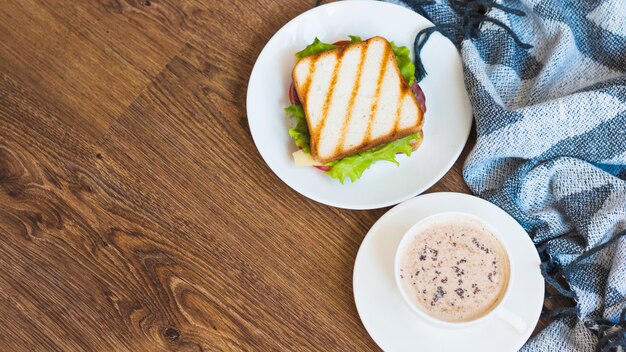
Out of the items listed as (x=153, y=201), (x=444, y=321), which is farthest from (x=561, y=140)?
(x=153, y=201)

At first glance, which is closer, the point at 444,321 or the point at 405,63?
the point at 444,321

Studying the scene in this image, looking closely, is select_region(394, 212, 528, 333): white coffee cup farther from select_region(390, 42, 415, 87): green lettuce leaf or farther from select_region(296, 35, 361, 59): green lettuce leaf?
select_region(296, 35, 361, 59): green lettuce leaf

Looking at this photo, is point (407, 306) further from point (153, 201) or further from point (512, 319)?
point (153, 201)

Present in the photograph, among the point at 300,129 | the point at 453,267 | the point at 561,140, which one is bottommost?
the point at 453,267

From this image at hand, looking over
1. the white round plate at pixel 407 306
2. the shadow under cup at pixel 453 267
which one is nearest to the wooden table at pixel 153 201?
the white round plate at pixel 407 306

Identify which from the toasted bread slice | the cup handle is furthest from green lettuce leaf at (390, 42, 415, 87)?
the cup handle

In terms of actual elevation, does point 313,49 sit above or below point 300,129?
above

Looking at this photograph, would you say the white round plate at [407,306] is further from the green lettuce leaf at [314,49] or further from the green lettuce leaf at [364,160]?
the green lettuce leaf at [314,49]

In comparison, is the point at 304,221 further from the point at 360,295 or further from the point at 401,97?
the point at 401,97
